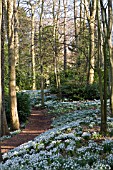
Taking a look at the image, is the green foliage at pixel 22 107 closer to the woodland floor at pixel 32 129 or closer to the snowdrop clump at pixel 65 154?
the woodland floor at pixel 32 129

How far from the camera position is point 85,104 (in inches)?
688

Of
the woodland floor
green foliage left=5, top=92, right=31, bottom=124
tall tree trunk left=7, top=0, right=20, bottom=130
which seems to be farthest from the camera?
green foliage left=5, top=92, right=31, bottom=124

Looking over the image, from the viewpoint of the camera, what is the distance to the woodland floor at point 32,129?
10867 mm

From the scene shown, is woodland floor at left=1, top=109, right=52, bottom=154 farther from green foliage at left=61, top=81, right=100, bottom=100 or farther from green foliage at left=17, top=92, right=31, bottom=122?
green foliage at left=61, top=81, right=100, bottom=100

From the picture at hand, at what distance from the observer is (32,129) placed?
1373 cm

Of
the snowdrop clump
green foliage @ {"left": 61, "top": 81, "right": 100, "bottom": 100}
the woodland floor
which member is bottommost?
the woodland floor

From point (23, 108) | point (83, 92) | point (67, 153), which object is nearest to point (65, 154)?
point (67, 153)

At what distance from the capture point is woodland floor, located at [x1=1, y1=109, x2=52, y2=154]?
10.9m

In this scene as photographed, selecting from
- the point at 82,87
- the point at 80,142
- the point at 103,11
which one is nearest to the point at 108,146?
the point at 80,142

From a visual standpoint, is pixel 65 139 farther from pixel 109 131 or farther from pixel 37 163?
pixel 37 163

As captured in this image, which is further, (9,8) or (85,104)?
(85,104)

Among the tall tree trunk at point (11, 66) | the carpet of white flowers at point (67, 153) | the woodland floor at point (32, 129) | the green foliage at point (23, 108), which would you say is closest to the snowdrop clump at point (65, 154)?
the carpet of white flowers at point (67, 153)

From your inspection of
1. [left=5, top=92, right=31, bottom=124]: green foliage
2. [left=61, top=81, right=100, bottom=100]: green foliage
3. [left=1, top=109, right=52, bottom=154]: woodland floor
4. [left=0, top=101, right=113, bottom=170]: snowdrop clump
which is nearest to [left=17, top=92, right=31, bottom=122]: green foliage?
[left=5, top=92, right=31, bottom=124]: green foliage

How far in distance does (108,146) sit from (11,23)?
346 inches
